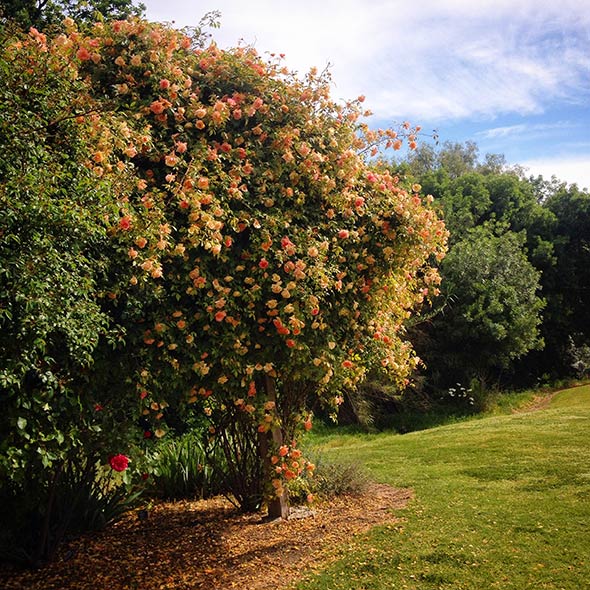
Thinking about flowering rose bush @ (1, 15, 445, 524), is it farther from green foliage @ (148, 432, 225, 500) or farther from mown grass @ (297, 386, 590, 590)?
green foliage @ (148, 432, 225, 500)

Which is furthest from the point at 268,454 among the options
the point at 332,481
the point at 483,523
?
the point at 483,523

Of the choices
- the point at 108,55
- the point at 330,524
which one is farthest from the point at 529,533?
the point at 108,55

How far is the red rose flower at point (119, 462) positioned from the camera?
3.79 m

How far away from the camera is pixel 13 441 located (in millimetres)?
3271

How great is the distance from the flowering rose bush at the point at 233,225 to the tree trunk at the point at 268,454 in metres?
0.03

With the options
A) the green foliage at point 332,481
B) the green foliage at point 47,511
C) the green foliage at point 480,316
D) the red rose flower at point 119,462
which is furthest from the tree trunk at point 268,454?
the green foliage at point 480,316

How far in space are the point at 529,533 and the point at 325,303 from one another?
2.50 m

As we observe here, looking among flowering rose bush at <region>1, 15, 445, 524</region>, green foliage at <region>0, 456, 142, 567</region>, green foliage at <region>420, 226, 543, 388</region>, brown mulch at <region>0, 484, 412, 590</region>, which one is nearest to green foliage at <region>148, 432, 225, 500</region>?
brown mulch at <region>0, 484, 412, 590</region>

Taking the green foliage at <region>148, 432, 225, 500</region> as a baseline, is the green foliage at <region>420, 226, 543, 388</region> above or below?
above

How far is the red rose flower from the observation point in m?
3.79

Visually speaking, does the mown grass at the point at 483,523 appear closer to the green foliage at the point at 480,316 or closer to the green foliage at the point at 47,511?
the green foliage at the point at 47,511

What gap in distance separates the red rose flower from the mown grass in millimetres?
1527

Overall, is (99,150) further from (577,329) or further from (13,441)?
(577,329)

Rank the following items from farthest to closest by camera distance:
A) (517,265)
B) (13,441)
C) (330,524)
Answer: (517,265) < (330,524) < (13,441)
